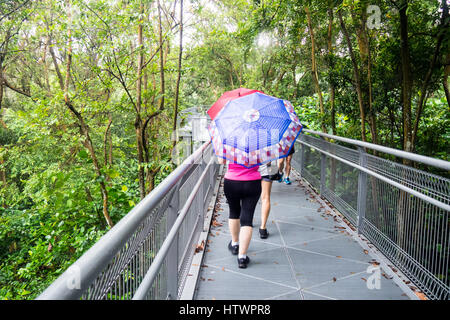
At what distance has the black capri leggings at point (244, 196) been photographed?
131 inches

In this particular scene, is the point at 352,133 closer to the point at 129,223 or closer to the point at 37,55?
the point at 129,223

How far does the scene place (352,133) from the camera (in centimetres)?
774

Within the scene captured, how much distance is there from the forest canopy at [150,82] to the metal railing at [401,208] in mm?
999

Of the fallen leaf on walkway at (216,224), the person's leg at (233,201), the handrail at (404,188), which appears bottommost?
the fallen leaf on walkway at (216,224)

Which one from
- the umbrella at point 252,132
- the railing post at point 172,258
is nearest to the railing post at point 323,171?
the umbrella at point 252,132

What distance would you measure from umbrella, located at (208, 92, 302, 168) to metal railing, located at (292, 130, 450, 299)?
1.14 meters

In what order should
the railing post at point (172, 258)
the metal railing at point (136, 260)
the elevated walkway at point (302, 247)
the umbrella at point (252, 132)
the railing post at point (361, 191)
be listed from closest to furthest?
the metal railing at point (136, 260) → the elevated walkway at point (302, 247) → the railing post at point (172, 258) → the umbrella at point (252, 132) → the railing post at point (361, 191)

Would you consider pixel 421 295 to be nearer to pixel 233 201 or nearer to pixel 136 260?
pixel 233 201

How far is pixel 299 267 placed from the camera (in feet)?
12.2

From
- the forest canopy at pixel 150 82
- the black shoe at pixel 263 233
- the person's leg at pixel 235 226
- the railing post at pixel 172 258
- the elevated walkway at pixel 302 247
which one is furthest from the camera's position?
the forest canopy at pixel 150 82

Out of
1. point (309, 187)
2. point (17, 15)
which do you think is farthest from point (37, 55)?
point (309, 187)

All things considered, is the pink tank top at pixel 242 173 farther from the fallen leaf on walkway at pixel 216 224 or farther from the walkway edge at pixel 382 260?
the fallen leaf on walkway at pixel 216 224

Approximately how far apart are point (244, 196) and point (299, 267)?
1052 millimetres
